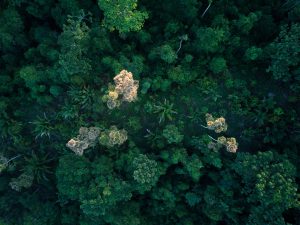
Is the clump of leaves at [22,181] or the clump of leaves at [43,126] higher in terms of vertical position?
the clump of leaves at [43,126]

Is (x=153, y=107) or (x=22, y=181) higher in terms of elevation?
(x=153, y=107)

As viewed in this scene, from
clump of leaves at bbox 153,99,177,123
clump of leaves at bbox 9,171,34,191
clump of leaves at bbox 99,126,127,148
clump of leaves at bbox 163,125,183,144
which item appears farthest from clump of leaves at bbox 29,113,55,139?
clump of leaves at bbox 163,125,183,144

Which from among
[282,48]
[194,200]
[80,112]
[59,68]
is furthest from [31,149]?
[282,48]

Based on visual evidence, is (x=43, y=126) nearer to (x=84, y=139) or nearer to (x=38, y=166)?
(x=38, y=166)

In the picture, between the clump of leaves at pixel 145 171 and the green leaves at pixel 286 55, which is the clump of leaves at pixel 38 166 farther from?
the green leaves at pixel 286 55

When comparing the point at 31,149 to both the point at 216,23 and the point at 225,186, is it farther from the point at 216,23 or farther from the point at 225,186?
the point at 216,23

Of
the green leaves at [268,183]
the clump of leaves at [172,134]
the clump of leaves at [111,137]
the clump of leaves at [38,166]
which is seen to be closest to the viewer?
the green leaves at [268,183]

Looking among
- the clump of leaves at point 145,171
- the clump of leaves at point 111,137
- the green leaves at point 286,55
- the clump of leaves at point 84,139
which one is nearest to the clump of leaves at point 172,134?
the clump of leaves at point 145,171

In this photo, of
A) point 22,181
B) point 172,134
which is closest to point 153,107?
point 172,134
